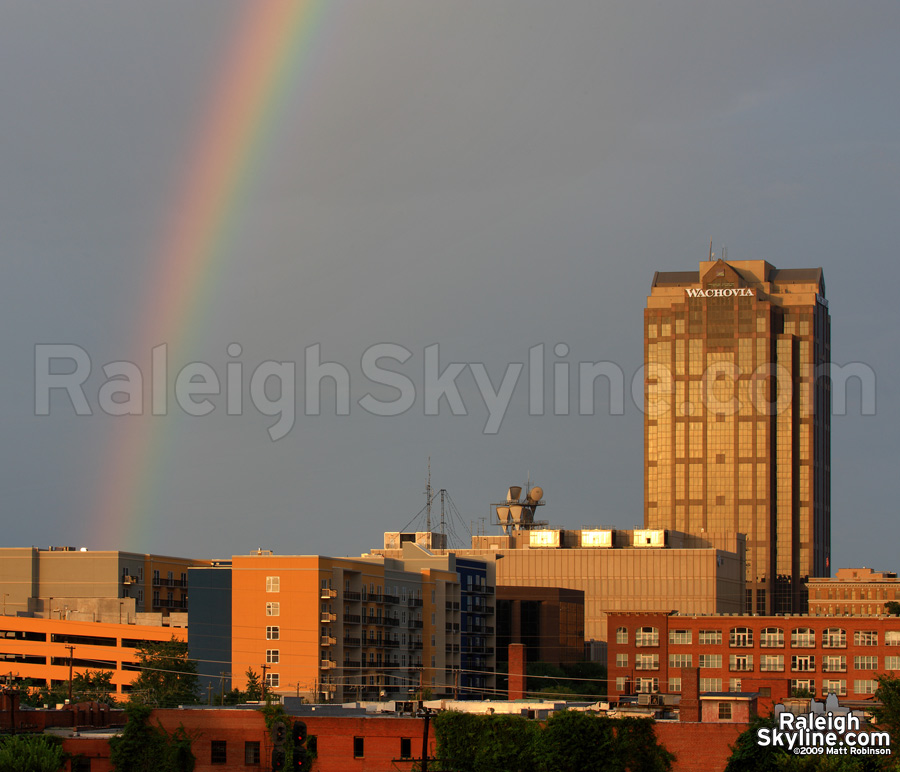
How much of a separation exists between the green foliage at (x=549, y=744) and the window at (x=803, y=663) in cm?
10415

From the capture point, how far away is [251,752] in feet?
353

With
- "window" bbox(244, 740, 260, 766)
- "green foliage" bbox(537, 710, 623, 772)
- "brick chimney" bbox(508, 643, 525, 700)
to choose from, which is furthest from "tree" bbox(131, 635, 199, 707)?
"green foliage" bbox(537, 710, 623, 772)

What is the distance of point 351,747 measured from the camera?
350ft

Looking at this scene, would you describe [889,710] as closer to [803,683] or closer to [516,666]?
[516,666]

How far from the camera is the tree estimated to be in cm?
15825

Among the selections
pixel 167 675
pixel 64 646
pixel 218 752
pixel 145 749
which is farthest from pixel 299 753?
pixel 64 646

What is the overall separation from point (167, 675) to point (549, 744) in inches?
3199

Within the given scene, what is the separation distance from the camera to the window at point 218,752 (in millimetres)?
107875

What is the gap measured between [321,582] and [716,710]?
63.5m

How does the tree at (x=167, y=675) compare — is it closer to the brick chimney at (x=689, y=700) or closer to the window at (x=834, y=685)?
the brick chimney at (x=689, y=700)

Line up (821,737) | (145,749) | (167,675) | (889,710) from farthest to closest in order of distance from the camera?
(167,675)
(145,749)
(889,710)
(821,737)

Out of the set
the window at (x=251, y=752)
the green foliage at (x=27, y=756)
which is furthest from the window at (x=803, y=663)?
the green foliage at (x=27, y=756)

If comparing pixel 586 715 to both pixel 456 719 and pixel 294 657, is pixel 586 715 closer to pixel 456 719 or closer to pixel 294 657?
pixel 456 719

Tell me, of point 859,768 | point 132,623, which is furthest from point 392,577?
point 859,768
